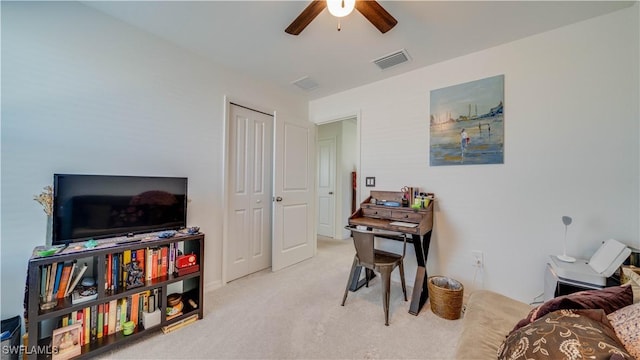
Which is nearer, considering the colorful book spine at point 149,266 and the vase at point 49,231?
the vase at point 49,231

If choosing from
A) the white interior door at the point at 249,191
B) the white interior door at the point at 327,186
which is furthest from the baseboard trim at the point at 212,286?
the white interior door at the point at 327,186

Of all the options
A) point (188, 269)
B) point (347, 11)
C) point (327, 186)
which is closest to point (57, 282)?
point (188, 269)

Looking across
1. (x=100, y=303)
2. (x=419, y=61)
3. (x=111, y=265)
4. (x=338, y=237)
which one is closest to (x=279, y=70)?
(x=419, y=61)

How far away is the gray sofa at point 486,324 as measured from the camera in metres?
0.91

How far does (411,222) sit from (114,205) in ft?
8.22

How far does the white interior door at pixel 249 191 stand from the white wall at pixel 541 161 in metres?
1.80

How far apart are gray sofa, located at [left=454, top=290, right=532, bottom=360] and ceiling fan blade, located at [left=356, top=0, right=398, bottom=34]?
1.81m

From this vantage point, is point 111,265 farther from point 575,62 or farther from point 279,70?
point 575,62

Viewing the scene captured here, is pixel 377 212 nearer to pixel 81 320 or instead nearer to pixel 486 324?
pixel 486 324

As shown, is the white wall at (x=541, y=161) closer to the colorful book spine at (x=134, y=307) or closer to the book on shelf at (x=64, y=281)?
the colorful book spine at (x=134, y=307)

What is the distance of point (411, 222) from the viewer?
2.27 meters

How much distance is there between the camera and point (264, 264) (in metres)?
3.05

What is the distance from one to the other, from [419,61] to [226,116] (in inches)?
86.1

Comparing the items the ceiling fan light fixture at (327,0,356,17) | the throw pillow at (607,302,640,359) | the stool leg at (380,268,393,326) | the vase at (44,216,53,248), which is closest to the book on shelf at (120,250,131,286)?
the vase at (44,216,53,248)
